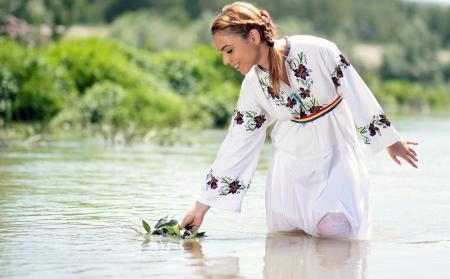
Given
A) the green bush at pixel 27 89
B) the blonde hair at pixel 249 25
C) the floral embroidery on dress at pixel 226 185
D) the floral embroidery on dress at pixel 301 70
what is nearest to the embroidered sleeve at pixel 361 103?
the floral embroidery on dress at pixel 301 70

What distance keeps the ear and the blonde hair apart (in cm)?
2

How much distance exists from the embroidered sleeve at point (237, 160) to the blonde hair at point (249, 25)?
0.35m

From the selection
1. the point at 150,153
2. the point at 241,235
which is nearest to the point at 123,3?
the point at 150,153

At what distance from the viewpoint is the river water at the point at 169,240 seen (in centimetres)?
551

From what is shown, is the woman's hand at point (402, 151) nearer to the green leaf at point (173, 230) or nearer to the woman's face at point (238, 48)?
the woman's face at point (238, 48)

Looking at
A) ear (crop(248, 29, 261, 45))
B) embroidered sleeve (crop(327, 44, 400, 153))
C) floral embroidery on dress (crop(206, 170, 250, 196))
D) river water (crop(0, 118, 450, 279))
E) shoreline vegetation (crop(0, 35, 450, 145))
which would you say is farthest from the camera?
shoreline vegetation (crop(0, 35, 450, 145))

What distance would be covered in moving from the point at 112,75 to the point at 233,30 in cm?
1467

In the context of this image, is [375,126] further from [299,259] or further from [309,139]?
Result: [299,259]

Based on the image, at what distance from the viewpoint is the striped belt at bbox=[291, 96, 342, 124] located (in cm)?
640

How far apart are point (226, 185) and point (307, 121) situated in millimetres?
621

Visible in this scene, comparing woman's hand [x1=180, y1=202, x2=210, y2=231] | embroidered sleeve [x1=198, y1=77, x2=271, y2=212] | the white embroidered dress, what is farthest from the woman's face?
woman's hand [x1=180, y1=202, x2=210, y2=231]

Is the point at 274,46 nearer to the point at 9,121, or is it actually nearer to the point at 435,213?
the point at 435,213

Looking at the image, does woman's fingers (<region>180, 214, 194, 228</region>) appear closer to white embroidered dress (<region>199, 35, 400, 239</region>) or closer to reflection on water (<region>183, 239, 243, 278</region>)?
white embroidered dress (<region>199, 35, 400, 239</region>)

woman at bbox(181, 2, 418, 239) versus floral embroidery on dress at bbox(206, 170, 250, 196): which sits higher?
woman at bbox(181, 2, 418, 239)
